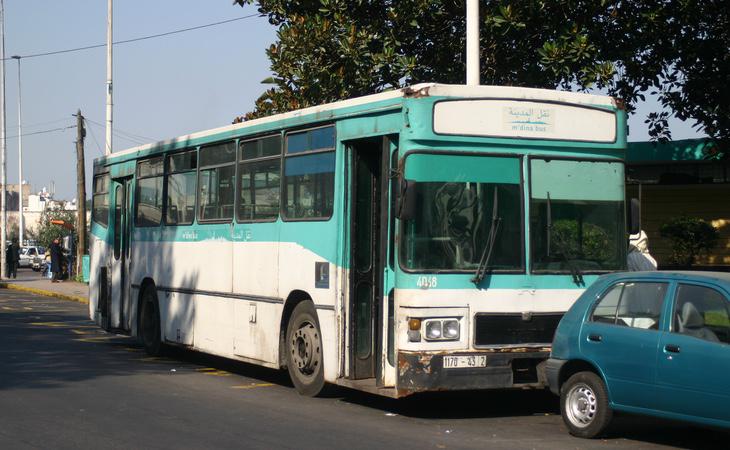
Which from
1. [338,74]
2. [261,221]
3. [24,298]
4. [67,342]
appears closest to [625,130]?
[261,221]

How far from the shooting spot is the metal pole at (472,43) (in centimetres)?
1642

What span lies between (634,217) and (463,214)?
1.96 m

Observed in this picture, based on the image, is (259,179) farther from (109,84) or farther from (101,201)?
(109,84)

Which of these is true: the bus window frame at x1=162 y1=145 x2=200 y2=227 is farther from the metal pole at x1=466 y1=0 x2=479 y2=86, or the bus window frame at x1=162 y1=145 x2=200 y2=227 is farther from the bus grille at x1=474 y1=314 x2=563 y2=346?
the bus grille at x1=474 y1=314 x2=563 y2=346

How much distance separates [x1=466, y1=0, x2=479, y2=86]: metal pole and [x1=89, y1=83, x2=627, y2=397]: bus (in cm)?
384

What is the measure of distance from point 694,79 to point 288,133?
9.93m

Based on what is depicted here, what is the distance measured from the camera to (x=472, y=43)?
16.6 metres

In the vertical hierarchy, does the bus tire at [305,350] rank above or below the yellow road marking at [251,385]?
above

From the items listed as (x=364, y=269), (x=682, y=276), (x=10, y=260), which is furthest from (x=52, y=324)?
(x=10, y=260)

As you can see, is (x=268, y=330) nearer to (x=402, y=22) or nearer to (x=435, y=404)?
(x=435, y=404)

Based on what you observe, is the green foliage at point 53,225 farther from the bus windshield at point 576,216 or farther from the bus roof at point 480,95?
the bus windshield at point 576,216

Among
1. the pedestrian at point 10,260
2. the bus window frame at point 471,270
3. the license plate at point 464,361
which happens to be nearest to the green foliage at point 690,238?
the bus window frame at point 471,270

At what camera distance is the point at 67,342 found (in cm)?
1998

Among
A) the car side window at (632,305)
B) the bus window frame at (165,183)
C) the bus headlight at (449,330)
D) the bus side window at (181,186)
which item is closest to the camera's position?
the car side window at (632,305)
